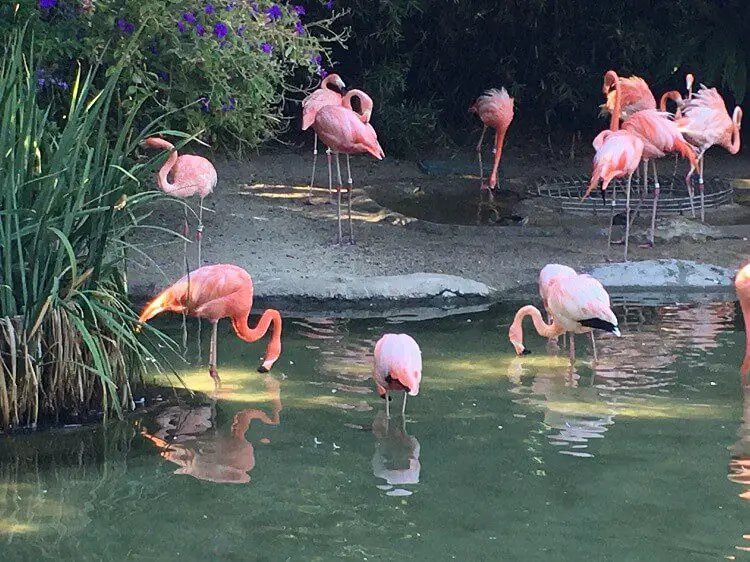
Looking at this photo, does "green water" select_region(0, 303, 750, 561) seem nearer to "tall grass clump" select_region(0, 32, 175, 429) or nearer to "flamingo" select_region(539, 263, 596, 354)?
"tall grass clump" select_region(0, 32, 175, 429)

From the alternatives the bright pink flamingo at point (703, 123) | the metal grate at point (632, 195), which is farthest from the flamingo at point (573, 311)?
the bright pink flamingo at point (703, 123)

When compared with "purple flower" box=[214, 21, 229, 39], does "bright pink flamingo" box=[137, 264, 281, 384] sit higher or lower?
lower

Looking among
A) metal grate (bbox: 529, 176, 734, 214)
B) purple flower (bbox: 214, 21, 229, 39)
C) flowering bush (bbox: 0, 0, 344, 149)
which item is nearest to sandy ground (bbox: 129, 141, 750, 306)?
metal grate (bbox: 529, 176, 734, 214)

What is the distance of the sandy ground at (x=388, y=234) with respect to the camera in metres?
7.30

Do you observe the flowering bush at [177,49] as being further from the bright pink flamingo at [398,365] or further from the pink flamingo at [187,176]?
the bright pink flamingo at [398,365]

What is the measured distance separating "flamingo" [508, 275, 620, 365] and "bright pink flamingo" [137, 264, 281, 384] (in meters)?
1.13

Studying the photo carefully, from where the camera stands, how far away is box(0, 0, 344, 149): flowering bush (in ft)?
22.5

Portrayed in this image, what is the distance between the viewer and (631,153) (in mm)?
7457

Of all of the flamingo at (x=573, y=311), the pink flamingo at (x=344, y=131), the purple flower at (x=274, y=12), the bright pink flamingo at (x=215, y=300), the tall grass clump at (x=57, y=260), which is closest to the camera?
the tall grass clump at (x=57, y=260)

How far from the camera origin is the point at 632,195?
10.1 m

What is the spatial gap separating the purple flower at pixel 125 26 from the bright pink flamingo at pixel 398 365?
305cm

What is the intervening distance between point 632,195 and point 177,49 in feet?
14.7

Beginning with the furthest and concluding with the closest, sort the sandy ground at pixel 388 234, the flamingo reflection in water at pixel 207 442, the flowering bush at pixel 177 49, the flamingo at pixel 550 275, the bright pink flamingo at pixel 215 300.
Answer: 1. the sandy ground at pixel 388 234
2. the flowering bush at pixel 177 49
3. the flamingo at pixel 550 275
4. the bright pink flamingo at pixel 215 300
5. the flamingo reflection in water at pixel 207 442

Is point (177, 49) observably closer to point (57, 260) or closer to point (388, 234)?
point (388, 234)
